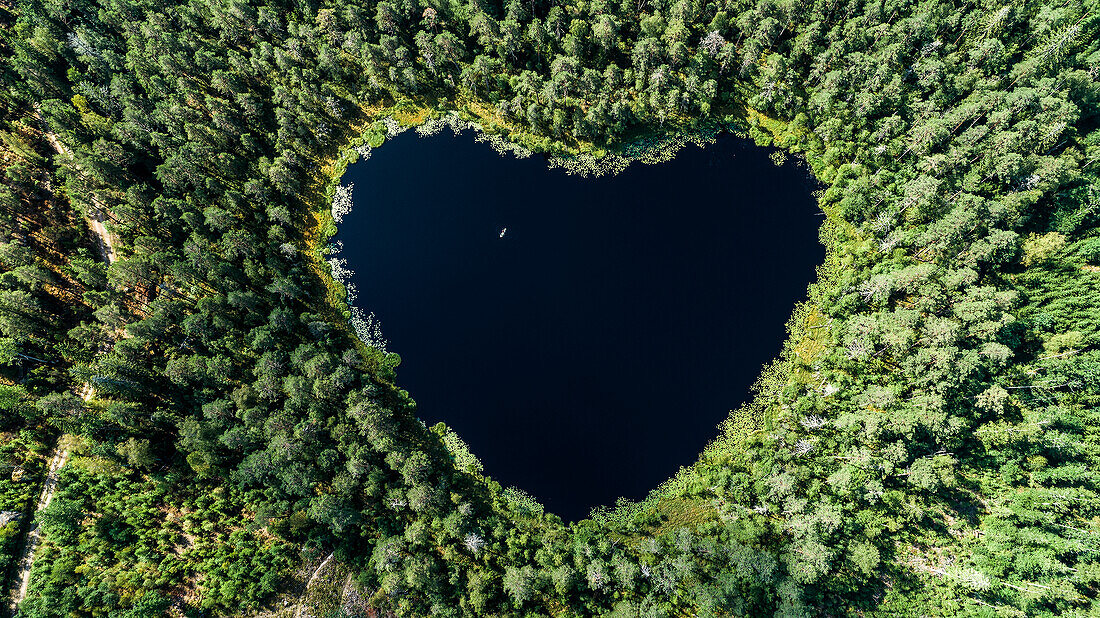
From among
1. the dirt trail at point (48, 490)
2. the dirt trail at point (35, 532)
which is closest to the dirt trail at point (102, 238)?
the dirt trail at point (48, 490)

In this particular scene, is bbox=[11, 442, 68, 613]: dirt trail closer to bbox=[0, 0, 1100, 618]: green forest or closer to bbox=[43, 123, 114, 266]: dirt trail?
bbox=[0, 0, 1100, 618]: green forest

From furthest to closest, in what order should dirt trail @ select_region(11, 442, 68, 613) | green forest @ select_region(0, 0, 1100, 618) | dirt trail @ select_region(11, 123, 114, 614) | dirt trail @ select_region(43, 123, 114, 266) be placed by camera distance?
dirt trail @ select_region(43, 123, 114, 266) → green forest @ select_region(0, 0, 1100, 618) → dirt trail @ select_region(11, 123, 114, 614) → dirt trail @ select_region(11, 442, 68, 613)

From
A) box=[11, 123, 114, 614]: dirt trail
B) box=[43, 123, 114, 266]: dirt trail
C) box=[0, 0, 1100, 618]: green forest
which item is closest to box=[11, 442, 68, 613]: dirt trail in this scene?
box=[11, 123, 114, 614]: dirt trail

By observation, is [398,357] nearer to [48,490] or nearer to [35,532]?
[48,490]

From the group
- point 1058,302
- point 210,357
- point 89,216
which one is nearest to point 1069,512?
point 1058,302

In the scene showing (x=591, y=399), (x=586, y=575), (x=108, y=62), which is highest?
(x=108, y=62)

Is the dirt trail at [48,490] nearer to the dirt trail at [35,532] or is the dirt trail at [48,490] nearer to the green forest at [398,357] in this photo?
the dirt trail at [35,532]

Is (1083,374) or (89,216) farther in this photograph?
(89,216)

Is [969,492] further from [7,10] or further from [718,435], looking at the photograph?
[7,10]
